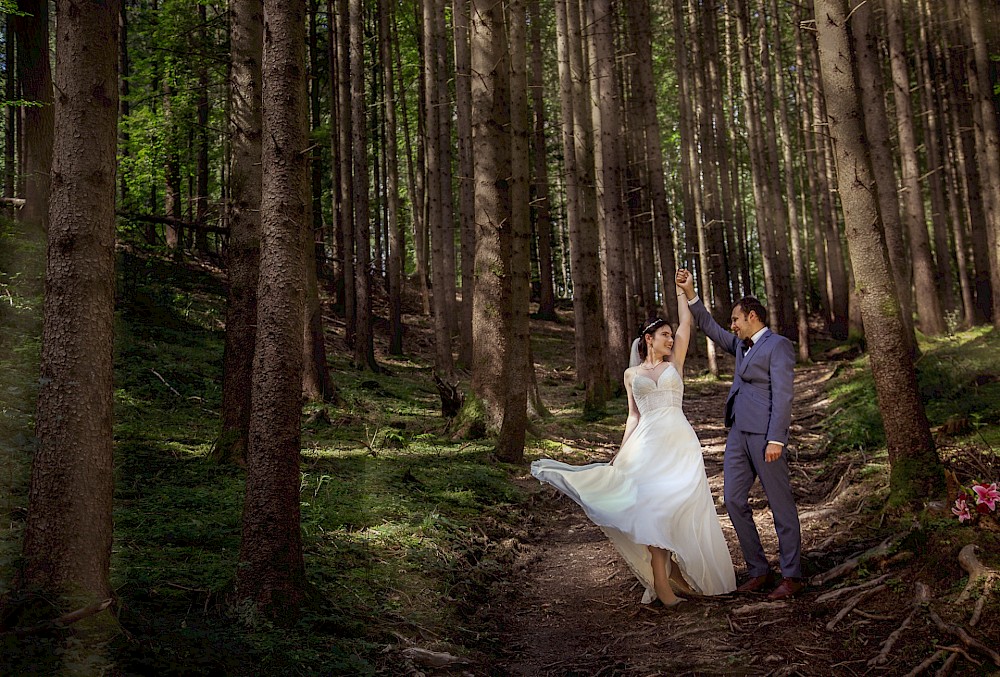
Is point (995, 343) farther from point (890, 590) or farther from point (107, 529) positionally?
point (107, 529)

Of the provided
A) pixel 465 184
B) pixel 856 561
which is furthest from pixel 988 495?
pixel 465 184

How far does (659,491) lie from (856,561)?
1.45m

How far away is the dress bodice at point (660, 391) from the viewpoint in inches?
237

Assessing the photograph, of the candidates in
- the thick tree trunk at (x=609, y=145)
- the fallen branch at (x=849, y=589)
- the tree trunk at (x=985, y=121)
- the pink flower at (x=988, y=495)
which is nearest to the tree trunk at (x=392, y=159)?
the thick tree trunk at (x=609, y=145)

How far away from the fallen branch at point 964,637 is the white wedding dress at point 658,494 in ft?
5.13

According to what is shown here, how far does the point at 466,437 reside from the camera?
434 inches

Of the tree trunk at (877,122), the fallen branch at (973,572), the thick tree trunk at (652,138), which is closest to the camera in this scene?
the fallen branch at (973,572)

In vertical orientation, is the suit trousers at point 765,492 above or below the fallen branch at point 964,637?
above

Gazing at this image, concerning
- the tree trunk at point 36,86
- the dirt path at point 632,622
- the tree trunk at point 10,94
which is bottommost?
the dirt path at point 632,622

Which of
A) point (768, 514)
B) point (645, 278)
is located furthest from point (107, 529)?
point (645, 278)

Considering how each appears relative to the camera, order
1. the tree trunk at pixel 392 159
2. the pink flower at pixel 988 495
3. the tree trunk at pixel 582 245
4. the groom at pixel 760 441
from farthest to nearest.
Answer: the tree trunk at pixel 392 159 < the tree trunk at pixel 582 245 < the groom at pixel 760 441 < the pink flower at pixel 988 495

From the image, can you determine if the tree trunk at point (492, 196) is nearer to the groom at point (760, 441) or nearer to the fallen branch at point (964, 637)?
the groom at point (760, 441)

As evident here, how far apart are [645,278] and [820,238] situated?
7.41m

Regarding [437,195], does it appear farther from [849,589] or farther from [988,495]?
[988,495]
